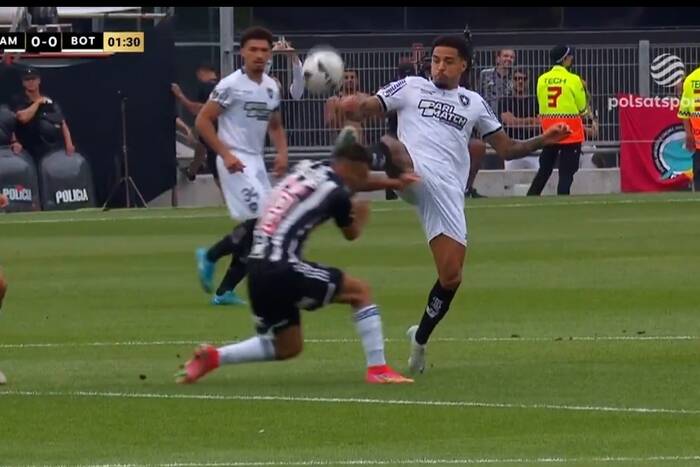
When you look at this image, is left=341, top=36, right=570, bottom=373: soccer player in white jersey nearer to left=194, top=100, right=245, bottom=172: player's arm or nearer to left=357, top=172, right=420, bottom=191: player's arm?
left=357, top=172, right=420, bottom=191: player's arm

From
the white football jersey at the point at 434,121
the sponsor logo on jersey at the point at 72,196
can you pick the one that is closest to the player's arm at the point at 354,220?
the white football jersey at the point at 434,121

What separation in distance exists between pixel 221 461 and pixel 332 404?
1.88 meters

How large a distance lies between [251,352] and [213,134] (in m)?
4.45

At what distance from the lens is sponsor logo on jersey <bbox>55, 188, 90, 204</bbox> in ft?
98.6

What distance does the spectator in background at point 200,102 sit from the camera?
3141 centimetres

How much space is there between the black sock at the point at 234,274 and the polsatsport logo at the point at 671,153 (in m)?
16.5

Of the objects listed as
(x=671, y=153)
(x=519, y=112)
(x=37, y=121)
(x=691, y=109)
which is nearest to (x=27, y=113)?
(x=37, y=121)

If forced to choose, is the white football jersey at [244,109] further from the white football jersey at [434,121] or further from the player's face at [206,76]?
the player's face at [206,76]

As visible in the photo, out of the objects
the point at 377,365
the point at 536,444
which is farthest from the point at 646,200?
the point at 536,444

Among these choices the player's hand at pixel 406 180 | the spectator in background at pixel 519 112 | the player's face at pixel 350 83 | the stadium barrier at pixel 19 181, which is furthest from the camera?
the spectator in background at pixel 519 112

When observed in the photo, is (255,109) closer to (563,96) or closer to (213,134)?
(213,134)

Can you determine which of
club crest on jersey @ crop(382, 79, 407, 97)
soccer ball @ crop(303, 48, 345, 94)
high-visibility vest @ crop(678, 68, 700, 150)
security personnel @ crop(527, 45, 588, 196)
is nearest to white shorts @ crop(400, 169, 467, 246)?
club crest on jersey @ crop(382, 79, 407, 97)

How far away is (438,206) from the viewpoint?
1300cm

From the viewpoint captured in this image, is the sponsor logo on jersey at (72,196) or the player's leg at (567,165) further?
the player's leg at (567,165)
